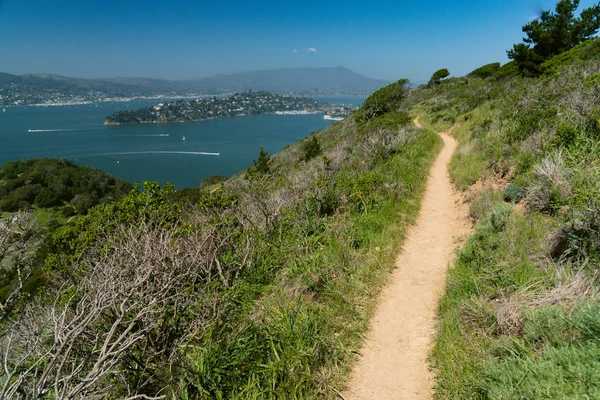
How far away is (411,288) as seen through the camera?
4.70 metres

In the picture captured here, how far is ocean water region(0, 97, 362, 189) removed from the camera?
71875mm

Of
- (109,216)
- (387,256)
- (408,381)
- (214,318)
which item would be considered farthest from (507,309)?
(109,216)

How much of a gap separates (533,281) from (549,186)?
2.32 meters

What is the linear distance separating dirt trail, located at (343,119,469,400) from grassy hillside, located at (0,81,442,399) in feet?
0.63

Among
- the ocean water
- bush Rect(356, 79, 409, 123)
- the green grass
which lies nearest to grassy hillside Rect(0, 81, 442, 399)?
the green grass

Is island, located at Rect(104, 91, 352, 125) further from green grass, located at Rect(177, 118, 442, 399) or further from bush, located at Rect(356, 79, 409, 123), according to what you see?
green grass, located at Rect(177, 118, 442, 399)

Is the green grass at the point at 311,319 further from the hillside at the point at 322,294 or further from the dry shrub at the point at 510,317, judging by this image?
the dry shrub at the point at 510,317

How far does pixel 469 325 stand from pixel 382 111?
83.9 ft

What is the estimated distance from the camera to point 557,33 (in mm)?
25516

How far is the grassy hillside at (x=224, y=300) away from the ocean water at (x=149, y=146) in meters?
57.2

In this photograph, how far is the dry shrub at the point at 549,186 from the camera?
489 cm

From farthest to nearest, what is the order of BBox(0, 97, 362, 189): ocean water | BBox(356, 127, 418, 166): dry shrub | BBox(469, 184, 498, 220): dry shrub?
BBox(0, 97, 362, 189): ocean water
BBox(356, 127, 418, 166): dry shrub
BBox(469, 184, 498, 220): dry shrub

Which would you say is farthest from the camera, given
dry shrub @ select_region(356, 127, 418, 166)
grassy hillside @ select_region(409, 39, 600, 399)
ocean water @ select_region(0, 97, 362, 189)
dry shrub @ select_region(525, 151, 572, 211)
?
ocean water @ select_region(0, 97, 362, 189)

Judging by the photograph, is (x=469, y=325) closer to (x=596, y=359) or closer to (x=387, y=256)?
(x=596, y=359)
